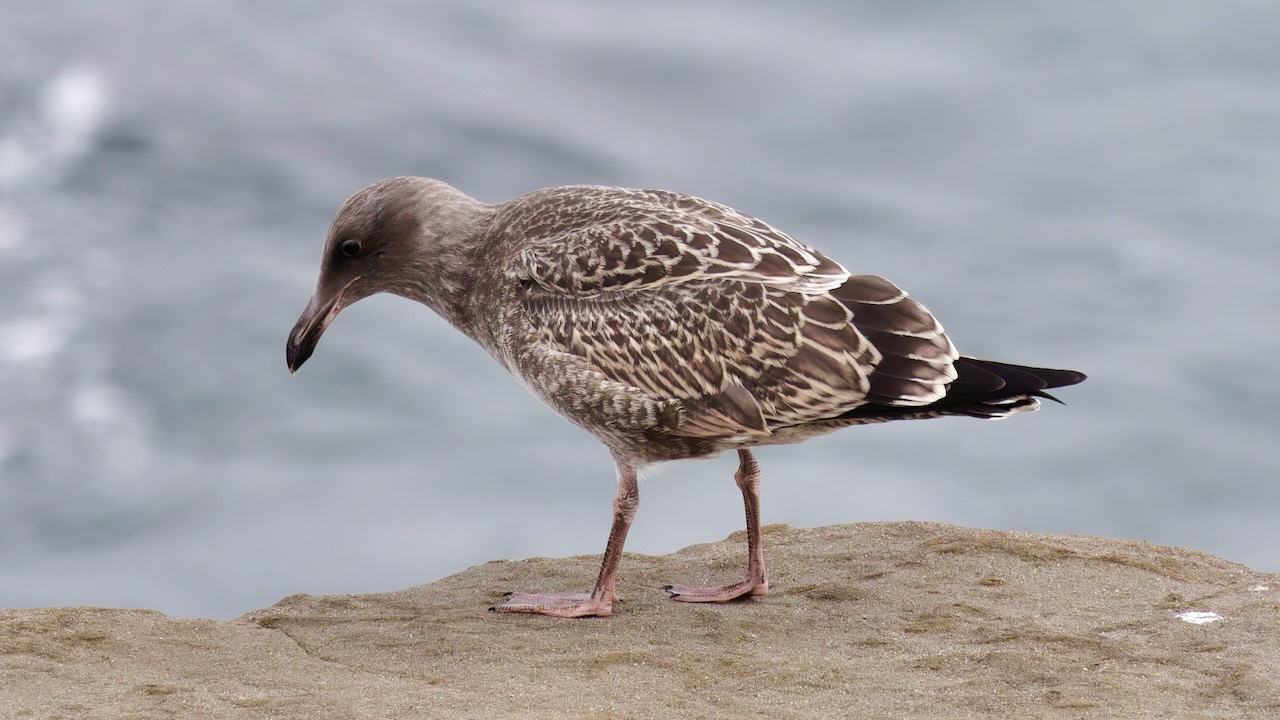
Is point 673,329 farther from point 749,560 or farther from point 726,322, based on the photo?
point 749,560

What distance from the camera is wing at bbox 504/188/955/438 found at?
28.2 feet

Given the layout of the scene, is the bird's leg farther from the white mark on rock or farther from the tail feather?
the white mark on rock

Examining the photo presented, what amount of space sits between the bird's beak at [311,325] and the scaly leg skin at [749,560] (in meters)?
3.02

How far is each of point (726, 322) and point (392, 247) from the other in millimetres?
2561

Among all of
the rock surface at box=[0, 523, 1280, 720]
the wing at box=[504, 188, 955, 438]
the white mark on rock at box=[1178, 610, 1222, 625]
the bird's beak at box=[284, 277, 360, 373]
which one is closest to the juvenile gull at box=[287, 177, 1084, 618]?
the wing at box=[504, 188, 955, 438]

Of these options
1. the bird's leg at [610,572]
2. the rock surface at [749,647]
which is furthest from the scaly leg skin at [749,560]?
the bird's leg at [610,572]

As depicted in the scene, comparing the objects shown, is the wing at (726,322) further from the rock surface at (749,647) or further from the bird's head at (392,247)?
the rock surface at (749,647)

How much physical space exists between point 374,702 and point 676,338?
2.87 metres

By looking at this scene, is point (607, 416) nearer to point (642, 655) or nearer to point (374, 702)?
point (642, 655)

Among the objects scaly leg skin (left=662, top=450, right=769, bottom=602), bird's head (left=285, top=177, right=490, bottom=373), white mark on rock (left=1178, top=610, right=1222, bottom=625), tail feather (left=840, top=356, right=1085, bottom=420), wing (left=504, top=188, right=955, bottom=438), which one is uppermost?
bird's head (left=285, top=177, right=490, bottom=373)

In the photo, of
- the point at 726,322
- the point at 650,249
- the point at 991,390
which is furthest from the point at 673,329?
the point at 991,390

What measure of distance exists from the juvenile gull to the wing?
0.01 m

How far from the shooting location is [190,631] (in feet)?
28.8

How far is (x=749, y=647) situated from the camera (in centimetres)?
852
